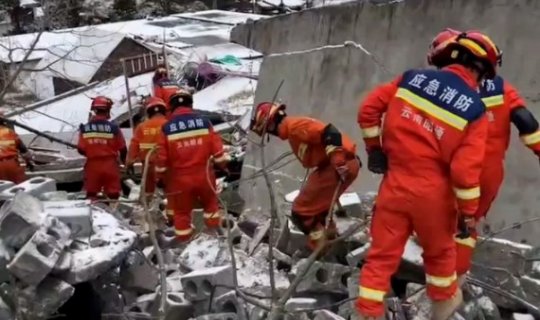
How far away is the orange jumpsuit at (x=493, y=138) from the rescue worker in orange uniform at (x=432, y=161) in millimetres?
356

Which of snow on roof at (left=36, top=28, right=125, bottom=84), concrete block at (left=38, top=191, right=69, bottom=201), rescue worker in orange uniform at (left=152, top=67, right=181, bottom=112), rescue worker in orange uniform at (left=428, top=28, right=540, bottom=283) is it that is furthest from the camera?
snow on roof at (left=36, top=28, right=125, bottom=84)

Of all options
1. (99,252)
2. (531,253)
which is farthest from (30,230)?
(531,253)

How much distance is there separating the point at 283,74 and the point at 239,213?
1.67 meters

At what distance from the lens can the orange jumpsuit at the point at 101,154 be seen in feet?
29.0

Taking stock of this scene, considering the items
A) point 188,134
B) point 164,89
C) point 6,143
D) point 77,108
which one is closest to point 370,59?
point 188,134

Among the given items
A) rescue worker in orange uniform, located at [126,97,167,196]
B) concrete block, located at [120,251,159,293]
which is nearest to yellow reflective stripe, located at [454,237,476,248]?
concrete block, located at [120,251,159,293]

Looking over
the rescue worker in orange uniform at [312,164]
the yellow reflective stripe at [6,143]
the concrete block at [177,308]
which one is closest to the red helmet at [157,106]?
the yellow reflective stripe at [6,143]

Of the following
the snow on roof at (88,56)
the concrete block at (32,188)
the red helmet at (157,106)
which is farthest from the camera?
the snow on roof at (88,56)

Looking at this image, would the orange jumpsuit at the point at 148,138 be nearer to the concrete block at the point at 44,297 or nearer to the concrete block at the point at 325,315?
the concrete block at the point at 44,297

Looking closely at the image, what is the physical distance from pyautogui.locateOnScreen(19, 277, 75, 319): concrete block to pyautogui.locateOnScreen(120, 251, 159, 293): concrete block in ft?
2.30

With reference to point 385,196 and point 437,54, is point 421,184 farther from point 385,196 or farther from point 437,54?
point 437,54

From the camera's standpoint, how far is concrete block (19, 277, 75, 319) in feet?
15.3

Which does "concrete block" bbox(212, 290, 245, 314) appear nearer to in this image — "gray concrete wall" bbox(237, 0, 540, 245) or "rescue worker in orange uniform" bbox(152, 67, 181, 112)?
"gray concrete wall" bbox(237, 0, 540, 245)

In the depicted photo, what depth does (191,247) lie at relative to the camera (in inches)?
249
